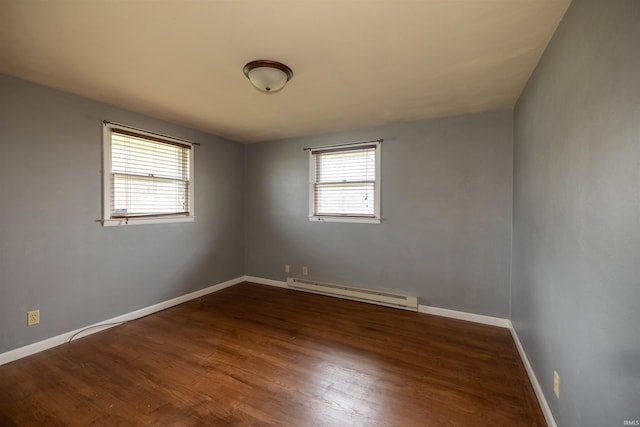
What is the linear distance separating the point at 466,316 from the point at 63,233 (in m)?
4.28

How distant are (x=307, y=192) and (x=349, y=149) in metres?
0.90

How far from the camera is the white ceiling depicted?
145 cm

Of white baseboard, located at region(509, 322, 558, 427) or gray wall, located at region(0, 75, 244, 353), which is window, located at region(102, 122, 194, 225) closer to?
gray wall, located at region(0, 75, 244, 353)

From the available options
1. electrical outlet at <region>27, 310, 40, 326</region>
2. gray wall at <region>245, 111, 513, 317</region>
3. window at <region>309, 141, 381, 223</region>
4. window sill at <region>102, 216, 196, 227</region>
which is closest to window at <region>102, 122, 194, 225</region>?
window sill at <region>102, 216, 196, 227</region>

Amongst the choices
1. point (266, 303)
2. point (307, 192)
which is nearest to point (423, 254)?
point (307, 192)

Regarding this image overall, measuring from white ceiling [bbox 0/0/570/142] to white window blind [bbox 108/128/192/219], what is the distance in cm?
44

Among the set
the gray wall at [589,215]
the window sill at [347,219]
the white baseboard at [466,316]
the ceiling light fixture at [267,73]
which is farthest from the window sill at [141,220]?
the gray wall at [589,215]

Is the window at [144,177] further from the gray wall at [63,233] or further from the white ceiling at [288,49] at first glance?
the white ceiling at [288,49]

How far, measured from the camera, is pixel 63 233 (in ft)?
8.32

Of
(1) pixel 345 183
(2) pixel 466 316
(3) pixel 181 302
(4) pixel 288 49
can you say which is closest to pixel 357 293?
(2) pixel 466 316

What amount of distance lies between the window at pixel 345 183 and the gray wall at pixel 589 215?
192 cm

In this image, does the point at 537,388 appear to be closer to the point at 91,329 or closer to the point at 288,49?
the point at 288,49

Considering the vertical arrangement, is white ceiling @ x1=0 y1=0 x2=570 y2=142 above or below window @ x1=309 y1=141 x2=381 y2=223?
above

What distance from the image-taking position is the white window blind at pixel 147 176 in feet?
9.59
